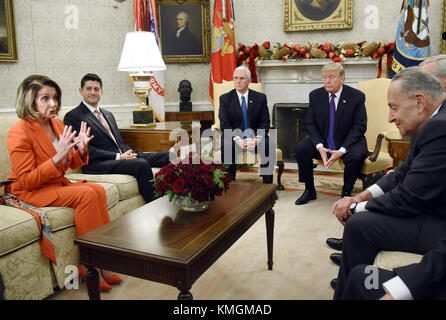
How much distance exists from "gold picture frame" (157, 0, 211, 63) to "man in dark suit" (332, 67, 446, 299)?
484 cm

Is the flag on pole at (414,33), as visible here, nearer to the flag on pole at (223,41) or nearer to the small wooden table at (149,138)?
the flag on pole at (223,41)

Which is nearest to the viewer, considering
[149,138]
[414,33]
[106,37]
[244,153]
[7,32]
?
[149,138]

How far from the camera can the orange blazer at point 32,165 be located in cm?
251

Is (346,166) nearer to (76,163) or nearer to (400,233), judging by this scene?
(400,233)

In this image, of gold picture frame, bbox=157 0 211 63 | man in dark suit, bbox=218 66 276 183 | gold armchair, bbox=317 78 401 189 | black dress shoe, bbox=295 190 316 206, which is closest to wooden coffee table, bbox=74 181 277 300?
black dress shoe, bbox=295 190 316 206

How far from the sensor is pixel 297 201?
4.27m

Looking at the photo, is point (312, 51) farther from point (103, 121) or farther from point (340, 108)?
point (103, 121)

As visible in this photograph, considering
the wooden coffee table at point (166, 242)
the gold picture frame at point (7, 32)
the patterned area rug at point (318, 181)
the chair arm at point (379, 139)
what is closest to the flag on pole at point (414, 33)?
the chair arm at point (379, 139)

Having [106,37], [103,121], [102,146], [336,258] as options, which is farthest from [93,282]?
[106,37]

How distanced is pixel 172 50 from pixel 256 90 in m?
1.93

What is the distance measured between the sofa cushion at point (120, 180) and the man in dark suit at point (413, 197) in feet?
6.36

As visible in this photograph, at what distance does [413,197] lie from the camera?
175cm

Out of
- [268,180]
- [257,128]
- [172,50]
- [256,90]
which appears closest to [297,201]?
[268,180]

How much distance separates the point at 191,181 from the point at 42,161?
119 centimetres
